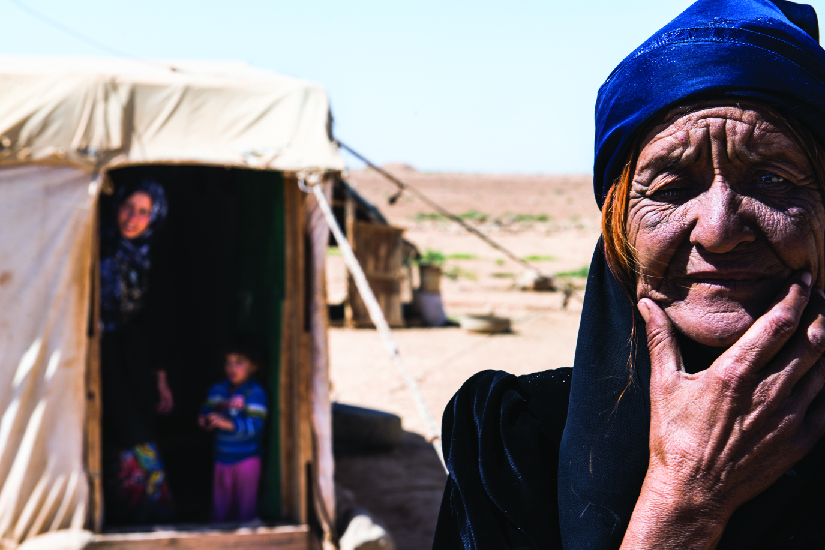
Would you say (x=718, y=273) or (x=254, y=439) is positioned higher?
(x=718, y=273)

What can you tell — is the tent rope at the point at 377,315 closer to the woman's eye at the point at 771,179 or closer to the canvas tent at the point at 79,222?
the canvas tent at the point at 79,222

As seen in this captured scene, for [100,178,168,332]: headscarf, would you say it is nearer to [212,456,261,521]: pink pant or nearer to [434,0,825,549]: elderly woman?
[212,456,261,521]: pink pant

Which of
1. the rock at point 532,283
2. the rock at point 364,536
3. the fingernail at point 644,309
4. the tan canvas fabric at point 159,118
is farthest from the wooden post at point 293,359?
the rock at point 532,283

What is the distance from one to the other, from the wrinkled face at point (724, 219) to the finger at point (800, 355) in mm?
49

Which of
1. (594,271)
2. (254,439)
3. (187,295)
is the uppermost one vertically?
(594,271)

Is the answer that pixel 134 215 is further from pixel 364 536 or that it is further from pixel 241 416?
pixel 364 536

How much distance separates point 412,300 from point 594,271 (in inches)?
538

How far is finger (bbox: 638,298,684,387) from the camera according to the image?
0.88 meters

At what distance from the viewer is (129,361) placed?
189 inches

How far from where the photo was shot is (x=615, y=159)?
39.2 inches

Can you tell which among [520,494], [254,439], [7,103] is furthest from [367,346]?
[520,494]

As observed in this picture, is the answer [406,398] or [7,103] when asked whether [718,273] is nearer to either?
[7,103]

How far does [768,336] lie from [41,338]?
13.4 ft

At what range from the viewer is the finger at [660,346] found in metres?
0.88
